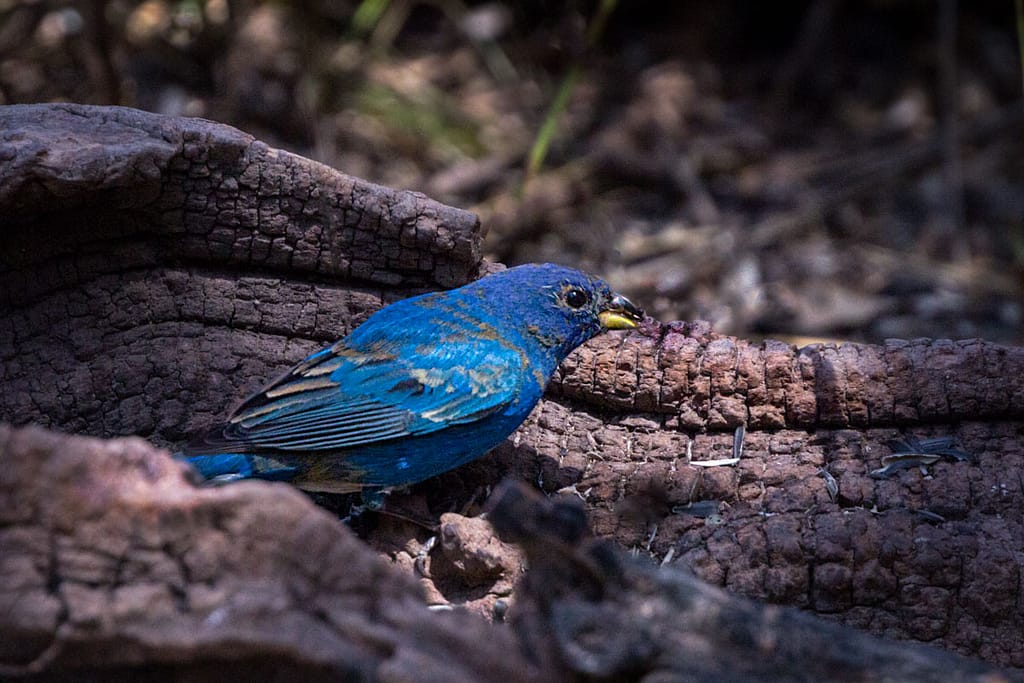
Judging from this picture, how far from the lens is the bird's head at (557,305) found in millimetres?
3320

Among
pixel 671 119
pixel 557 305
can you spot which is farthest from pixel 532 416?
pixel 671 119

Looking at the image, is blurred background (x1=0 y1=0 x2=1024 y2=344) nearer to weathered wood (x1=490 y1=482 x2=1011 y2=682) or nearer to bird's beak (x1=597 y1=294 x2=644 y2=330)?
bird's beak (x1=597 y1=294 x2=644 y2=330)

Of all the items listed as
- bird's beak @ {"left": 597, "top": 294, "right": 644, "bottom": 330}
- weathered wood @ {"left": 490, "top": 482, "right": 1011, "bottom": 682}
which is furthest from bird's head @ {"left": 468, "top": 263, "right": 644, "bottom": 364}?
weathered wood @ {"left": 490, "top": 482, "right": 1011, "bottom": 682}

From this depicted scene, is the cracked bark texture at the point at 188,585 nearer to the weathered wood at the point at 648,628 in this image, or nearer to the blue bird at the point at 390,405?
the weathered wood at the point at 648,628

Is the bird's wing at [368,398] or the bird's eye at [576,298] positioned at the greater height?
the bird's eye at [576,298]

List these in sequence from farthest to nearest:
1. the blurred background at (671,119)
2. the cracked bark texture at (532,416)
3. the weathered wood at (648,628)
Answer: the blurred background at (671,119) < the cracked bark texture at (532,416) < the weathered wood at (648,628)

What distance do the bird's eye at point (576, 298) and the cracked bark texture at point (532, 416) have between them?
0.52 ft

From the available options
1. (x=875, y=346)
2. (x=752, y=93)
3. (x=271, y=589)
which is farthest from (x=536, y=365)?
(x=752, y=93)

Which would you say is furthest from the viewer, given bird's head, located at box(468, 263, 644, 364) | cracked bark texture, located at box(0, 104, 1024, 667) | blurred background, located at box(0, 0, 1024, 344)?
blurred background, located at box(0, 0, 1024, 344)

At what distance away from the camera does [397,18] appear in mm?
7195

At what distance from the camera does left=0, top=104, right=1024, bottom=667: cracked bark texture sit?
8.86ft

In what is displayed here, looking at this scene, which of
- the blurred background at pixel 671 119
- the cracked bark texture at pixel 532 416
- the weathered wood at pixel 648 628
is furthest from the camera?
the blurred background at pixel 671 119

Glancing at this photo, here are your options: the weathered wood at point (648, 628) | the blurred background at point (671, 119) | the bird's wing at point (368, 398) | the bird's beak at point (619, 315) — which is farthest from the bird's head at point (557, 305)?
the blurred background at point (671, 119)

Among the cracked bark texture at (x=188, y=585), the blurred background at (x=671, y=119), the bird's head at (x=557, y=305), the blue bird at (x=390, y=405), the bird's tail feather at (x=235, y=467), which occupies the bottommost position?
the cracked bark texture at (x=188, y=585)
